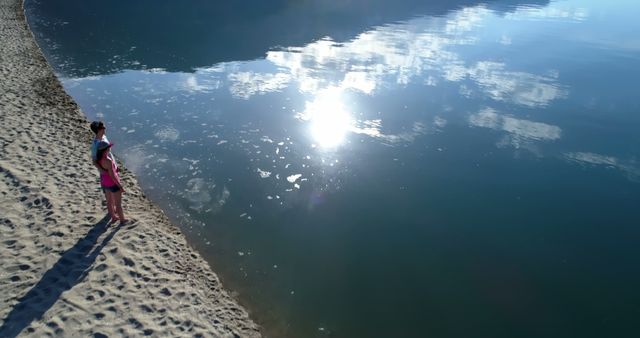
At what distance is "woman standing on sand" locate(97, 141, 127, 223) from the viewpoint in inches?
403

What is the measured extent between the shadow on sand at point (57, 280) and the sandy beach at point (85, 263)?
0.07 ft

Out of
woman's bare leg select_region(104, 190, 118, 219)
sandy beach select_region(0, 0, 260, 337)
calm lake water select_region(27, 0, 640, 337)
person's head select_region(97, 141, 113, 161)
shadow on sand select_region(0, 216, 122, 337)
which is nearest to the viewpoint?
shadow on sand select_region(0, 216, 122, 337)

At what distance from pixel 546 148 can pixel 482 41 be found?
31952 mm

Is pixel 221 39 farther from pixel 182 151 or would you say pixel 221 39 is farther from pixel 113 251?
pixel 113 251

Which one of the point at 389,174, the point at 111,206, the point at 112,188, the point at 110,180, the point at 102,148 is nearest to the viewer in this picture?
the point at 102,148

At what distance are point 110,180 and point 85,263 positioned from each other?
224 cm

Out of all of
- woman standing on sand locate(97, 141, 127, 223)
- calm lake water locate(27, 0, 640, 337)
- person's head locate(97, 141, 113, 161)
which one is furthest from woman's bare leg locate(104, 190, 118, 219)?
calm lake water locate(27, 0, 640, 337)

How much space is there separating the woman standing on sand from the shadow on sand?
0.52 metres

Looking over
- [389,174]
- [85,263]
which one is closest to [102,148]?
[85,263]

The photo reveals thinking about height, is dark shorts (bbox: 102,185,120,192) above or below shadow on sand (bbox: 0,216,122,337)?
above

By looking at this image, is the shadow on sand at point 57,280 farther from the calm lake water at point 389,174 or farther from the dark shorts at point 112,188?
the calm lake water at point 389,174

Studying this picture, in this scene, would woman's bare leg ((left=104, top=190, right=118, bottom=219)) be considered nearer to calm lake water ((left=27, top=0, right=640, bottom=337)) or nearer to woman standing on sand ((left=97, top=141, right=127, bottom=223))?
woman standing on sand ((left=97, top=141, right=127, bottom=223))

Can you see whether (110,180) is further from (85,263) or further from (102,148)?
(85,263)

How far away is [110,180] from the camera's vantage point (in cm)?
1086
